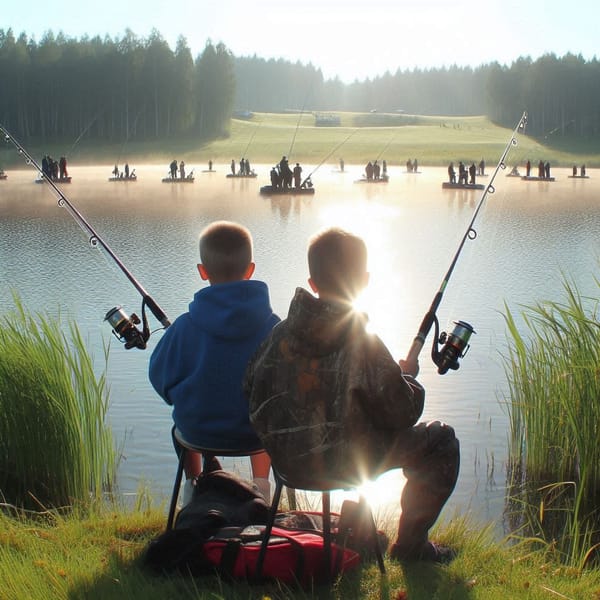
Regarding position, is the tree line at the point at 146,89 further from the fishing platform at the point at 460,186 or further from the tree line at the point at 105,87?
the fishing platform at the point at 460,186

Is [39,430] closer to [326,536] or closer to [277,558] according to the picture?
[277,558]

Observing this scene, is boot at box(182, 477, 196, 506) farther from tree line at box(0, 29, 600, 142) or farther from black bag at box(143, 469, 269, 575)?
tree line at box(0, 29, 600, 142)

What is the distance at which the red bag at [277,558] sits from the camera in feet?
10.3

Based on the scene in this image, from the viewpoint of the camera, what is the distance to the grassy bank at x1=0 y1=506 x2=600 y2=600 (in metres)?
3.06

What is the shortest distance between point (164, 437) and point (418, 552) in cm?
291

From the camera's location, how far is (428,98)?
632 feet

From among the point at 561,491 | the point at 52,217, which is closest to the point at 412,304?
the point at 561,491

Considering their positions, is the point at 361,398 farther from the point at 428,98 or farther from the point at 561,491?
the point at 428,98

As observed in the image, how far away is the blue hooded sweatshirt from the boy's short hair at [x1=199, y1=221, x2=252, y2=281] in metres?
0.07

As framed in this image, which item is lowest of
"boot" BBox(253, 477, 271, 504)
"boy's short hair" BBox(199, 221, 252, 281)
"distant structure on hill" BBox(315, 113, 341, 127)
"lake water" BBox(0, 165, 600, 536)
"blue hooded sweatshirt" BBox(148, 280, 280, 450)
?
"lake water" BBox(0, 165, 600, 536)

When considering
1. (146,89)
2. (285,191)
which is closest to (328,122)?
(146,89)

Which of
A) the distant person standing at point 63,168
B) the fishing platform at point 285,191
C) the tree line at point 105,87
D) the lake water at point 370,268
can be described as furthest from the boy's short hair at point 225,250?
the tree line at point 105,87

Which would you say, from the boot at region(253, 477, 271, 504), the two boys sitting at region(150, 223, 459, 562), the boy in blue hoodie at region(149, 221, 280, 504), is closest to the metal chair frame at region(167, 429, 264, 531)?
the boy in blue hoodie at region(149, 221, 280, 504)

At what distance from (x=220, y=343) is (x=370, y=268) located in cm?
1024
